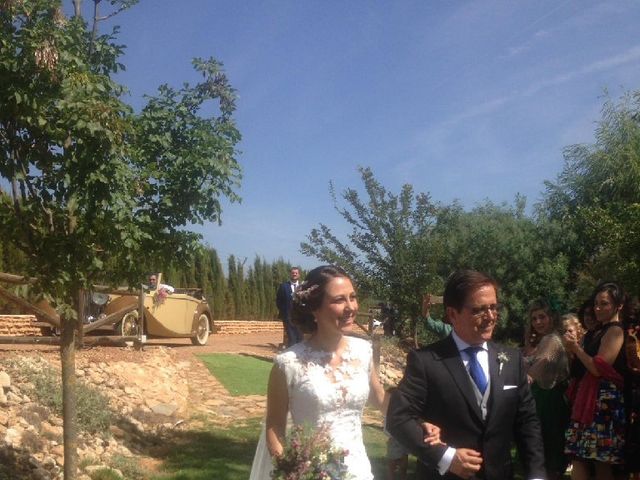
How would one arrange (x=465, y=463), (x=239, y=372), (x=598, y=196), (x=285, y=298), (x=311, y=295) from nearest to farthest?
(x=465, y=463) < (x=311, y=295) < (x=239, y=372) < (x=285, y=298) < (x=598, y=196)

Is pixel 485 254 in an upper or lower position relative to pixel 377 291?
upper

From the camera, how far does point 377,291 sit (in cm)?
893

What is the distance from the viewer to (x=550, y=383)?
581 cm

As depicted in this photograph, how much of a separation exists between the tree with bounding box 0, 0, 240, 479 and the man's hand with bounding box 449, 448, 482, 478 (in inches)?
123

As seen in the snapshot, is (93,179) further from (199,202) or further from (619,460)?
(619,460)

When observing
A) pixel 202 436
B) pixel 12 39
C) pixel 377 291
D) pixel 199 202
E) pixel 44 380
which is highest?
pixel 12 39

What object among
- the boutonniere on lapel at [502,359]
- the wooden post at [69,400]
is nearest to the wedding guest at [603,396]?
the boutonniere on lapel at [502,359]

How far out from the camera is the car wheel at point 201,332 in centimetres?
1844

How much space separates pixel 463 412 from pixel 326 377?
0.87 m

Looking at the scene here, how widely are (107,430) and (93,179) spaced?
436 centimetres

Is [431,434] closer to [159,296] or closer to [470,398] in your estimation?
[470,398]

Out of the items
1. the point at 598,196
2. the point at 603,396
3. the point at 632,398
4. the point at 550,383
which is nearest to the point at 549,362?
the point at 550,383

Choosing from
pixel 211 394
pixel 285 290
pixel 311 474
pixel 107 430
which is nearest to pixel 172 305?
pixel 285 290

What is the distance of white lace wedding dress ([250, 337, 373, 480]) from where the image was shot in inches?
145
